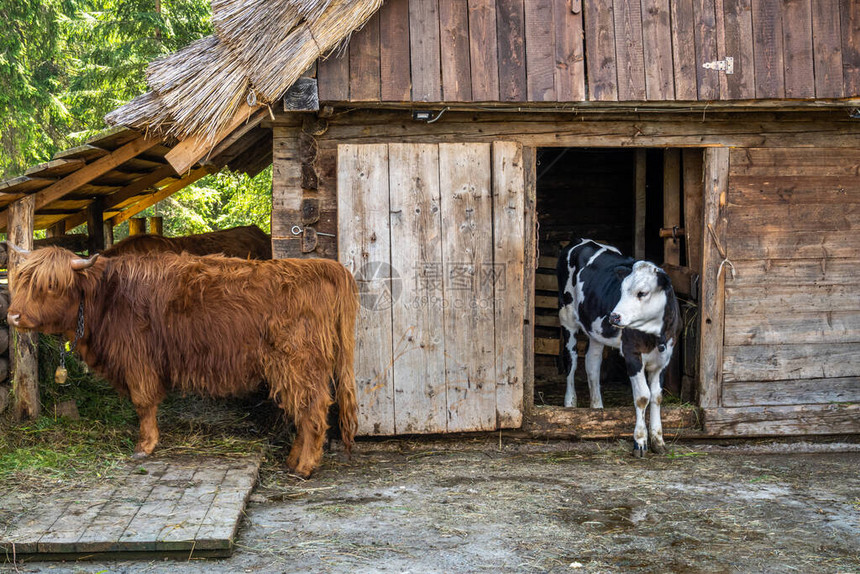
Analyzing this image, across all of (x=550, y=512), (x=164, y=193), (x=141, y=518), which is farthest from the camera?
(x=164, y=193)

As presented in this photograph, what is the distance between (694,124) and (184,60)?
14.7 ft

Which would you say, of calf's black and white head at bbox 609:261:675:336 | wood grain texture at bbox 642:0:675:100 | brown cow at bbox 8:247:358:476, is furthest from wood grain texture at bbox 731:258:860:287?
brown cow at bbox 8:247:358:476

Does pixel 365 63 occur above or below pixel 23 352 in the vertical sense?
above

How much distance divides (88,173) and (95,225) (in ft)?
7.31

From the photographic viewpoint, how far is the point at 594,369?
8273mm

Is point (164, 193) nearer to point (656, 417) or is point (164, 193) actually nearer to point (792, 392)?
point (656, 417)

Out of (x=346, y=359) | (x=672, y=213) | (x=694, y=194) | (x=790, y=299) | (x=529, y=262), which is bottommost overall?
(x=346, y=359)

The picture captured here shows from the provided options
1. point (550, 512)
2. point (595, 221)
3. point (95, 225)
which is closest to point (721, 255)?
point (550, 512)

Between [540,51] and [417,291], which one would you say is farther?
[417,291]

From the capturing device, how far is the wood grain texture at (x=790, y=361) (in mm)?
7500

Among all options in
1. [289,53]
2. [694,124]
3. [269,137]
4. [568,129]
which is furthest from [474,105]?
[269,137]

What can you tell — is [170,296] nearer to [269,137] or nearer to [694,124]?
[269,137]

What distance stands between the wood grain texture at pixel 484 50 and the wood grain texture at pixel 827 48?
2812 millimetres

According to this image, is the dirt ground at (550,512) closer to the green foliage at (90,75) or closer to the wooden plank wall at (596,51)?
the wooden plank wall at (596,51)
